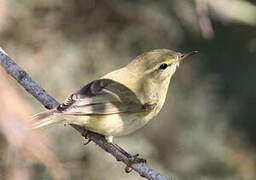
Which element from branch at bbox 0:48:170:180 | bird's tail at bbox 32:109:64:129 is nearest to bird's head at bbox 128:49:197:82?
→ branch at bbox 0:48:170:180

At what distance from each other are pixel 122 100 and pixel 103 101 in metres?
0.16

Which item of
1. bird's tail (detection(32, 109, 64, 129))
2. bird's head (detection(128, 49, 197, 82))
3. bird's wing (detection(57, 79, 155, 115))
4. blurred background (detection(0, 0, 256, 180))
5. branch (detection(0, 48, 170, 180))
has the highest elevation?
blurred background (detection(0, 0, 256, 180))

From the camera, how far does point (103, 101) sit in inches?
165

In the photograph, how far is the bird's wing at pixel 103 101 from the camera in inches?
156

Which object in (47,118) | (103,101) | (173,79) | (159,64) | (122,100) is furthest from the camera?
(173,79)

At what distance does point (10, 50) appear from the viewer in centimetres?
536

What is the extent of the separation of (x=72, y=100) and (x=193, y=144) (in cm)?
218

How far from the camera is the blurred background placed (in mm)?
5336

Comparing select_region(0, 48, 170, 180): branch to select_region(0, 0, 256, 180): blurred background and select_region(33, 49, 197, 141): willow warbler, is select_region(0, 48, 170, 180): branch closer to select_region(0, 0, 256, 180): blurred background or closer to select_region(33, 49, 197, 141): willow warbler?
select_region(33, 49, 197, 141): willow warbler

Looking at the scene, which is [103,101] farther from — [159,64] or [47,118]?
[159,64]

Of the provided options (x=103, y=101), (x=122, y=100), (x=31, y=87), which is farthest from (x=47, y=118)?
(x=122, y=100)

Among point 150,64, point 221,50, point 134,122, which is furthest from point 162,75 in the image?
point 221,50

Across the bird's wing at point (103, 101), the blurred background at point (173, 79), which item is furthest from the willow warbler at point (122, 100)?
the blurred background at point (173, 79)

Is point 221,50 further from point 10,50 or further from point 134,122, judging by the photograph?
point 134,122
